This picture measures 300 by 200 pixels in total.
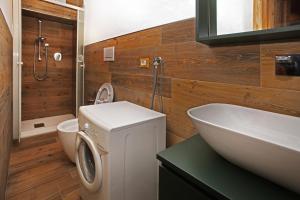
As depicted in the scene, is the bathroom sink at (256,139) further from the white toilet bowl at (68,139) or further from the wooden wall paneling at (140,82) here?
the white toilet bowl at (68,139)

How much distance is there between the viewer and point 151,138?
1255mm

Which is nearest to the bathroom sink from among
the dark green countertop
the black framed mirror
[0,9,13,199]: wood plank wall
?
the dark green countertop

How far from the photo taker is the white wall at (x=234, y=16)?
1063mm

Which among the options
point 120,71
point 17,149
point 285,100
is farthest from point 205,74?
point 17,149

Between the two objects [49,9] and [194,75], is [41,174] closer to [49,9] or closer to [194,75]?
[194,75]

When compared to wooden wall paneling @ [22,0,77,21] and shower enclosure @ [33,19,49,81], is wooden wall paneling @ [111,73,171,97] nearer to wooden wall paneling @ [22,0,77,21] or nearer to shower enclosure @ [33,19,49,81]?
wooden wall paneling @ [22,0,77,21]

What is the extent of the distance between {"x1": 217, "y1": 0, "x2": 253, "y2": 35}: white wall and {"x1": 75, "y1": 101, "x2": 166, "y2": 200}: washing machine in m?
0.74

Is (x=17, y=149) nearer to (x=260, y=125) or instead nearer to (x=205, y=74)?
(x=205, y=74)

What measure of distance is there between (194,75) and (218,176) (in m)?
0.79

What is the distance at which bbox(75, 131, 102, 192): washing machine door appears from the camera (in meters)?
1.18

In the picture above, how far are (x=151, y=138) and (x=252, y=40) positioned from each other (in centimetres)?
85

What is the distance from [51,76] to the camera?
3.21 metres

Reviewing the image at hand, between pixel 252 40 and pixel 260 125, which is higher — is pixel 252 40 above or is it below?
above

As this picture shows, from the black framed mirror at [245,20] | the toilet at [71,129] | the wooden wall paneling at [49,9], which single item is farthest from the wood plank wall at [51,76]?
the black framed mirror at [245,20]
